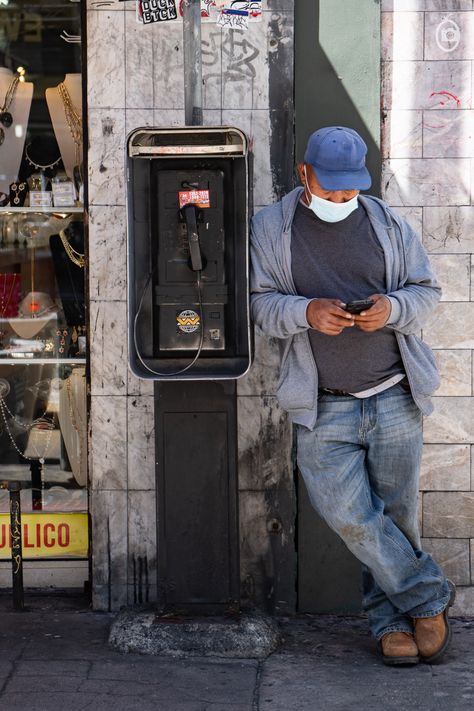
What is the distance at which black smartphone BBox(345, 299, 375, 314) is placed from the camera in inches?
148

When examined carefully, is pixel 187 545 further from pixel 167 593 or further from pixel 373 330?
pixel 373 330

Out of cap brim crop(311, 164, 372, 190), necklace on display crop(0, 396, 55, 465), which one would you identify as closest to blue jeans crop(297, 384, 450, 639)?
cap brim crop(311, 164, 372, 190)

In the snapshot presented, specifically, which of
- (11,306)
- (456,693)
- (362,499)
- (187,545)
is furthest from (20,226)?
(456,693)

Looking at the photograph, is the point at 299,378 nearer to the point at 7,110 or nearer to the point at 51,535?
the point at 51,535

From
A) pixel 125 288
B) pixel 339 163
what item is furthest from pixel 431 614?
pixel 125 288

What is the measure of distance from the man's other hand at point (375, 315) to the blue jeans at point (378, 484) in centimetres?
35

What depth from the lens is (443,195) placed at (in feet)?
15.6

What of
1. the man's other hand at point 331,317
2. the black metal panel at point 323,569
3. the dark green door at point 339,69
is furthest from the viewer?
the black metal panel at point 323,569

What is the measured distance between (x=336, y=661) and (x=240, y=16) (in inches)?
105

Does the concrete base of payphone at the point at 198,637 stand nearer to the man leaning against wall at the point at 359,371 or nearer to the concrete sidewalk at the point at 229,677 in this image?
the concrete sidewalk at the point at 229,677

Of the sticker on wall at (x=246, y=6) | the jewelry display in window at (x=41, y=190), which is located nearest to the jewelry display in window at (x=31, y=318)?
the jewelry display in window at (x=41, y=190)

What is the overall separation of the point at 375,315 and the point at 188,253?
0.77 m

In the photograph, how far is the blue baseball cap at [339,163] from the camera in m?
3.87

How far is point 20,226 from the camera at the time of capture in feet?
17.1
